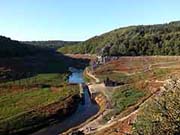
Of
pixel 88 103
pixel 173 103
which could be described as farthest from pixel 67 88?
pixel 173 103

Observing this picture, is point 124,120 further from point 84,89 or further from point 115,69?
point 115,69

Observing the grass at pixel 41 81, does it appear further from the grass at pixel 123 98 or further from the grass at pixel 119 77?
the grass at pixel 123 98

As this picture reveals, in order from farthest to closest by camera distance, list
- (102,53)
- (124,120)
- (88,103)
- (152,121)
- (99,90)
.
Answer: (102,53) → (99,90) → (88,103) → (124,120) → (152,121)

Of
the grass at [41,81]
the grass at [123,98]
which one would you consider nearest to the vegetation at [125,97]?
the grass at [123,98]

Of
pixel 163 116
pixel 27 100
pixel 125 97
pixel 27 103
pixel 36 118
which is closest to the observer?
pixel 163 116

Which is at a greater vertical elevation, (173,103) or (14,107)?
(173,103)

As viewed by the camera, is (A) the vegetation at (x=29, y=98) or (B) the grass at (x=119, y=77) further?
(B) the grass at (x=119, y=77)

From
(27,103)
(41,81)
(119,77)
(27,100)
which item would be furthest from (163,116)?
(41,81)

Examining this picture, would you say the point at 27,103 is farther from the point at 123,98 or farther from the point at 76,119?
the point at 123,98

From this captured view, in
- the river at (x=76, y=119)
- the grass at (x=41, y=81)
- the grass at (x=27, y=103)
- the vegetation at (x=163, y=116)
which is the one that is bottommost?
the river at (x=76, y=119)
